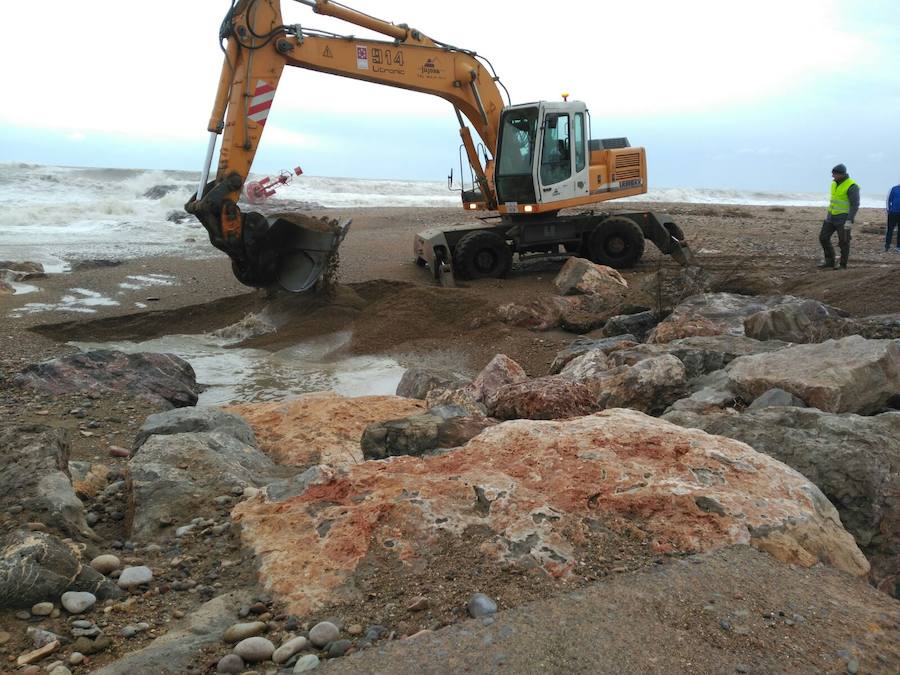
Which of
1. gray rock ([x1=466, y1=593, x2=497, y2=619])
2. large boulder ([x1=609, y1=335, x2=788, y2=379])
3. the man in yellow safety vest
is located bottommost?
gray rock ([x1=466, y1=593, x2=497, y2=619])

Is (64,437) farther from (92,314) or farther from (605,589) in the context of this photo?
(92,314)

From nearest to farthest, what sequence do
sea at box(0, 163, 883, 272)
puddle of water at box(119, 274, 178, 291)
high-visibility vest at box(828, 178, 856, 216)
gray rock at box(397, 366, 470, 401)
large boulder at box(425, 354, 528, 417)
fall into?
1. large boulder at box(425, 354, 528, 417)
2. gray rock at box(397, 366, 470, 401)
3. high-visibility vest at box(828, 178, 856, 216)
4. puddle of water at box(119, 274, 178, 291)
5. sea at box(0, 163, 883, 272)

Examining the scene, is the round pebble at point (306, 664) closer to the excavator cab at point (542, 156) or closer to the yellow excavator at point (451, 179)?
the yellow excavator at point (451, 179)

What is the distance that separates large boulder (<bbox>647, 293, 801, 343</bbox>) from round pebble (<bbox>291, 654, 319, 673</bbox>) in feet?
18.1

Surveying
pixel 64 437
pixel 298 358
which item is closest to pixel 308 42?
pixel 298 358

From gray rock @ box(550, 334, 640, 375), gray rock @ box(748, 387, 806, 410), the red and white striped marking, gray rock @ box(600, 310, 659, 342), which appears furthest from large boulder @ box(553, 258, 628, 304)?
gray rock @ box(748, 387, 806, 410)

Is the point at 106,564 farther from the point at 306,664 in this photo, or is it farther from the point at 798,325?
the point at 798,325

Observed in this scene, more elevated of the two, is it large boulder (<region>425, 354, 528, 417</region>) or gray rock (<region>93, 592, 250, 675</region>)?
large boulder (<region>425, 354, 528, 417</region>)

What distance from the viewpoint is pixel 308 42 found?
9703mm

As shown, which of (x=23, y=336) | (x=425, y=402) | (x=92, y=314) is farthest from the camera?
(x=92, y=314)

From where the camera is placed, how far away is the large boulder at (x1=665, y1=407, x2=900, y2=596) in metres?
3.10

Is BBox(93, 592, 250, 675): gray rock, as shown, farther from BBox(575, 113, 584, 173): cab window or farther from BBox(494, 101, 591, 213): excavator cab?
BBox(575, 113, 584, 173): cab window

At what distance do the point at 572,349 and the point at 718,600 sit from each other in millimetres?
4945

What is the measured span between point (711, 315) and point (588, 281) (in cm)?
301
